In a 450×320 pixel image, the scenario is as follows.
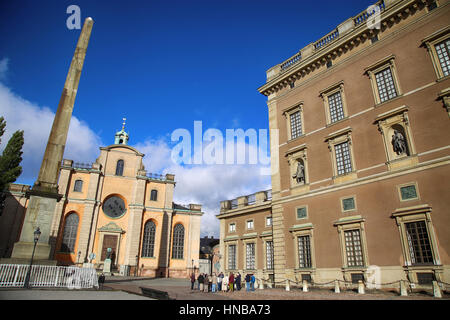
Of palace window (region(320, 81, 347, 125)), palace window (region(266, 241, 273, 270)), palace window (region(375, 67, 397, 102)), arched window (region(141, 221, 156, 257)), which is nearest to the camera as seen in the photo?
palace window (region(375, 67, 397, 102))

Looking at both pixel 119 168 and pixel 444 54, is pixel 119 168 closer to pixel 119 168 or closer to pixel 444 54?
pixel 119 168

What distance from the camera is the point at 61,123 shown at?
677 inches

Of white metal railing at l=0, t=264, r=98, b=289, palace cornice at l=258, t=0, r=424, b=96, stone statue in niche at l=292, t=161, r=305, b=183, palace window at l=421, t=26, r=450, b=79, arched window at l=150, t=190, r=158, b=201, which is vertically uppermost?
palace cornice at l=258, t=0, r=424, b=96

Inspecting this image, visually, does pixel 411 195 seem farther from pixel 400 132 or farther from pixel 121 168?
pixel 121 168

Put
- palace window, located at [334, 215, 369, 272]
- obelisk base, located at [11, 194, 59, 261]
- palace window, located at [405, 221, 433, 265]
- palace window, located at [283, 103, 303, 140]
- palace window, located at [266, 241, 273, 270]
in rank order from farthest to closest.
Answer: palace window, located at [266, 241, 273, 270]
palace window, located at [283, 103, 303, 140]
palace window, located at [334, 215, 369, 272]
palace window, located at [405, 221, 433, 265]
obelisk base, located at [11, 194, 59, 261]


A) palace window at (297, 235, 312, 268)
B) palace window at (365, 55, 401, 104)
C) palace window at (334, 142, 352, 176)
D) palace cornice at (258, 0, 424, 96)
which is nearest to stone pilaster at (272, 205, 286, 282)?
palace window at (297, 235, 312, 268)

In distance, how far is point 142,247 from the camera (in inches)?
1642

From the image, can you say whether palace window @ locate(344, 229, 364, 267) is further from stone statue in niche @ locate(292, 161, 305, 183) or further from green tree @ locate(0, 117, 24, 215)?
green tree @ locate(0, 117, 24, 215)

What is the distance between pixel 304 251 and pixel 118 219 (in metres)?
30.0

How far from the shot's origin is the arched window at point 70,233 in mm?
37891

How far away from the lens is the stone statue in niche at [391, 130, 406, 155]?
16750mm

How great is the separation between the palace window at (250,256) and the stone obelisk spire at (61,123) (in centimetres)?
1710

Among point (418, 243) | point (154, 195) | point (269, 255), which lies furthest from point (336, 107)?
point (154, 195)

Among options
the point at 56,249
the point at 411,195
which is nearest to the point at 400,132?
the point at 411,195
